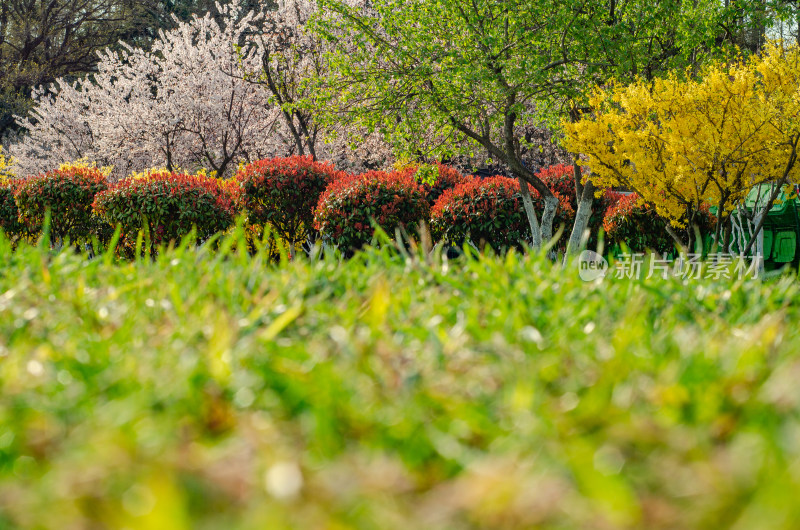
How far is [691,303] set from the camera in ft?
7.84

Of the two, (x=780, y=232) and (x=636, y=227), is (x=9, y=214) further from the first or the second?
(x=780, y=232)

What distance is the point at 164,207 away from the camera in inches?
352

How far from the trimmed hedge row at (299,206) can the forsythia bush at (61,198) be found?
2 cm

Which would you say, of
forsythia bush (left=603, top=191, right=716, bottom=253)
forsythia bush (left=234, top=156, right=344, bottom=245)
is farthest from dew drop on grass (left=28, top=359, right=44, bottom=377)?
forsythia bush (left=603, top=191, right=716, bottom=253)

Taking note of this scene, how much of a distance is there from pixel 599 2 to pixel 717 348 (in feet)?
27.3

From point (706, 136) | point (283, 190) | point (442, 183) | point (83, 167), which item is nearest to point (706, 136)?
point (706, 136)

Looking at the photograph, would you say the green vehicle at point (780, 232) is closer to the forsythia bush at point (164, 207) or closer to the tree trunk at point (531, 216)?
the tree trunk at point (531, 216)

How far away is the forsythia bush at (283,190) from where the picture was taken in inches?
404

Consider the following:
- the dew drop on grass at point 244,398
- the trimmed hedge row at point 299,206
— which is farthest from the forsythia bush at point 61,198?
the dew drop on grass at point 244,398

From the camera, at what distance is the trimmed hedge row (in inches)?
360

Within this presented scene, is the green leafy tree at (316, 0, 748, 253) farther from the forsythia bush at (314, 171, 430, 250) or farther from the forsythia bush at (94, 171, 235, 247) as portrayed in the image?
the forsythia bush at (94, 171, 235, 247)

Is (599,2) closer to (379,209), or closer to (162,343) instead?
(379,209)

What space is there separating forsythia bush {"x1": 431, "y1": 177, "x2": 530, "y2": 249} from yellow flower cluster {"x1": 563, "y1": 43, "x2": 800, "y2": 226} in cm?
309

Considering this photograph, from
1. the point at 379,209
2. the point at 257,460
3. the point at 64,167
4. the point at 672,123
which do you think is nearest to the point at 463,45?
the point at 379,209
